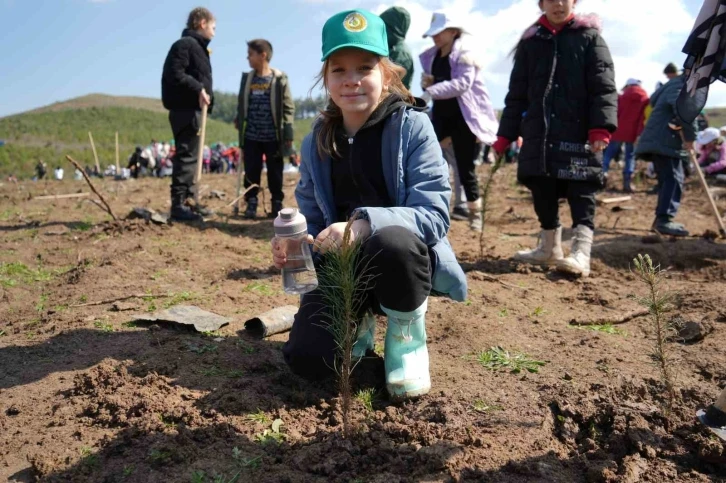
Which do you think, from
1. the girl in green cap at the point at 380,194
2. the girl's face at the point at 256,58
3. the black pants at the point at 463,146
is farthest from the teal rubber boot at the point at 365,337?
the girl's face at the point at 256,58

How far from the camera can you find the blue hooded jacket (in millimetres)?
2250

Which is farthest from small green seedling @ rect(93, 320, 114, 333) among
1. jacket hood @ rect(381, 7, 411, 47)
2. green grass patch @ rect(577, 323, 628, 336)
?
jacket hood @ rect(381, 7, 411, 47)

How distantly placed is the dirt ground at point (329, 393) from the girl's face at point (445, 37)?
2.52 m

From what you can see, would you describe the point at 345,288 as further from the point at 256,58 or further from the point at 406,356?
the point at 256,58

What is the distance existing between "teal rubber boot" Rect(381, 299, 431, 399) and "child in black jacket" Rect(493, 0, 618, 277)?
2.28m

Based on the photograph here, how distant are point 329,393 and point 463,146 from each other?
399cm

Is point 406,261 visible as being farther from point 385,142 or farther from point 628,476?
point 628,476

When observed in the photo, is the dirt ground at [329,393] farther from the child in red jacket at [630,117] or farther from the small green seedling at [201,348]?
the child in red jacket at [630,117]

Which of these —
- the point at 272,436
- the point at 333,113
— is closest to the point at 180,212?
the point at 333,113

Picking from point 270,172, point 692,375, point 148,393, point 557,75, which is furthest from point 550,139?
point 270,172

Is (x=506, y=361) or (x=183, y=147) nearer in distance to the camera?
(x=506, y=361)

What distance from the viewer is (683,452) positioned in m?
1.94

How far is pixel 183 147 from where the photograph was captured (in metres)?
6.30

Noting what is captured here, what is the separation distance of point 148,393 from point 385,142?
1.42 m
